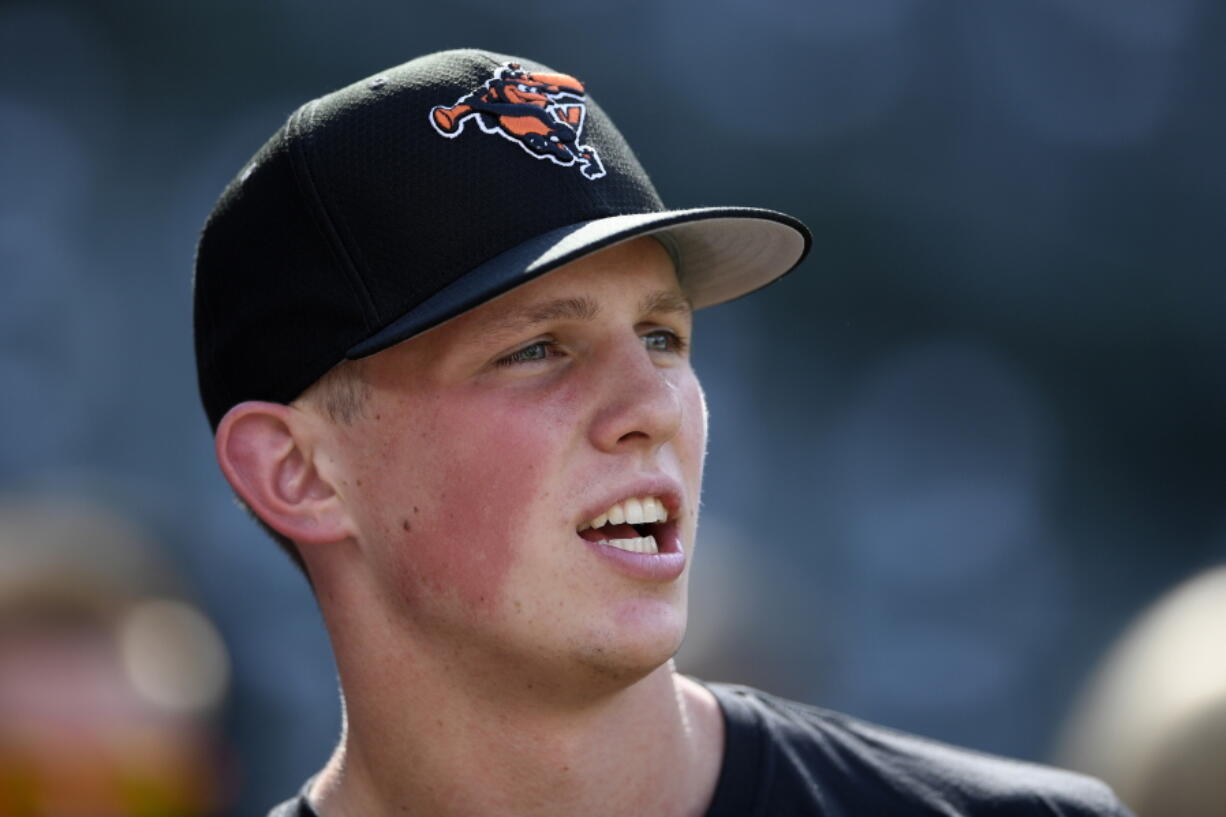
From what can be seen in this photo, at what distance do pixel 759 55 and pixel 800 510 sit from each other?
2621 millimetres

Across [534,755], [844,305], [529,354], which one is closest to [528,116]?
[529,354]

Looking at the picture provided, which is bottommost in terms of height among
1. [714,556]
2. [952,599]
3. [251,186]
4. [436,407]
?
[952,599]

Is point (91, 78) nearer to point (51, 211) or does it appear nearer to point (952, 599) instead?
point (51, 211)

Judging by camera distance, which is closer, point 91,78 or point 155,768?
point 155,768

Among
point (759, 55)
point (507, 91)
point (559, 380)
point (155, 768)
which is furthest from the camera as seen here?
point (759, 55)

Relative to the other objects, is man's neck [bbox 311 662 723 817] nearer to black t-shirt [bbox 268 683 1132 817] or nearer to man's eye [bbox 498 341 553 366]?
black t-shirt [bbox 268 683 1132 817]

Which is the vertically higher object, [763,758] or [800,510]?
[763,758]

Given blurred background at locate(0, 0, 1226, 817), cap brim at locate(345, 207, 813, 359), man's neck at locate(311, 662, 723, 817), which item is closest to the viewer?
cap brim at locate(345, 207, 813, 359)

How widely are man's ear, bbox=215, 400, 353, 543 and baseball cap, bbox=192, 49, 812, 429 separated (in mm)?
37

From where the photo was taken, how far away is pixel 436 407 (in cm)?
167

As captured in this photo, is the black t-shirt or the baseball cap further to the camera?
the black t-shirt

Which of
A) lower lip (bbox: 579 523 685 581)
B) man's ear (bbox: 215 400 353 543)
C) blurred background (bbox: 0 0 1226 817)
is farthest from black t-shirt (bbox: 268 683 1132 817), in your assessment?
blurred background (bbox: 0 0 1226 817)

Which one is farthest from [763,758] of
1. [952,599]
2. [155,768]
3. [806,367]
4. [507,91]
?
[806,367]

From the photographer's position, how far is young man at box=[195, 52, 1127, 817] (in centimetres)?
162
